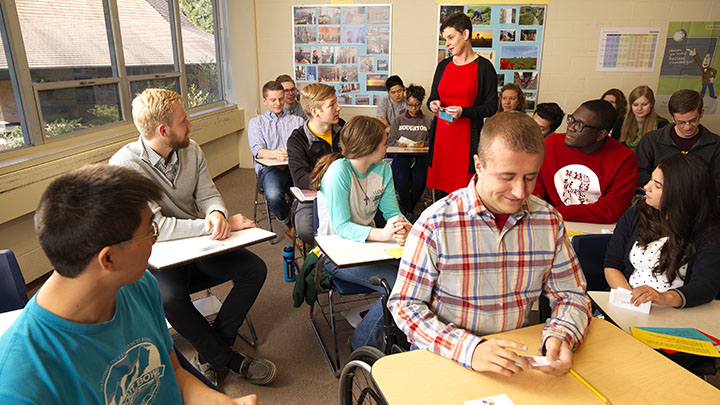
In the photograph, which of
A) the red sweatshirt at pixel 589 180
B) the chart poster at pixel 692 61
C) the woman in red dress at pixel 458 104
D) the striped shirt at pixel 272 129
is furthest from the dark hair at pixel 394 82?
the chart poster at pixel 692 61

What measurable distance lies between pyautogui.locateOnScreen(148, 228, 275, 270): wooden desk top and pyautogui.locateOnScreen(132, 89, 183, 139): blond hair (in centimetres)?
58

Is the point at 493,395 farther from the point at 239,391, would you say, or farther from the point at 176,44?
the point at 176,44

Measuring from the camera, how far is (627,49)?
5.77 meters

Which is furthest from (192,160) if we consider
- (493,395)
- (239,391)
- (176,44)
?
(176,44)

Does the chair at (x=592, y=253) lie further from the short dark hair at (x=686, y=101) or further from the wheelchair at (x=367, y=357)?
the short dark hair at (x=686, y=101)

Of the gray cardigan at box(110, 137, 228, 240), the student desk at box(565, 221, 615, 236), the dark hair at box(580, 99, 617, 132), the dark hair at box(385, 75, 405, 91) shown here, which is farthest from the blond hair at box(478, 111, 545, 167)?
the dark hair at box(385, 75, 405, 91)

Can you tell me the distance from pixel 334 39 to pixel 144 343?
A: 18.6 ft

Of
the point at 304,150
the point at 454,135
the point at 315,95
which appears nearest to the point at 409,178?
the point at 454,135

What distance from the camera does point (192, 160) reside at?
2467 mm

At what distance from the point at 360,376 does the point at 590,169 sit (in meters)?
1.78

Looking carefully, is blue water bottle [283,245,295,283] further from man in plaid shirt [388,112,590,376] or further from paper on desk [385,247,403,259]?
man in plaid shirt [388,112,590,376]

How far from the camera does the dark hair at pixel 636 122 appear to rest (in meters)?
4.62

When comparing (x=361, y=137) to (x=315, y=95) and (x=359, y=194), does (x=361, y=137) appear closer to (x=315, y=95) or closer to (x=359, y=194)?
(x=359, y=194)

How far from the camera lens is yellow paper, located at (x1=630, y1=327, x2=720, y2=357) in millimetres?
1337
